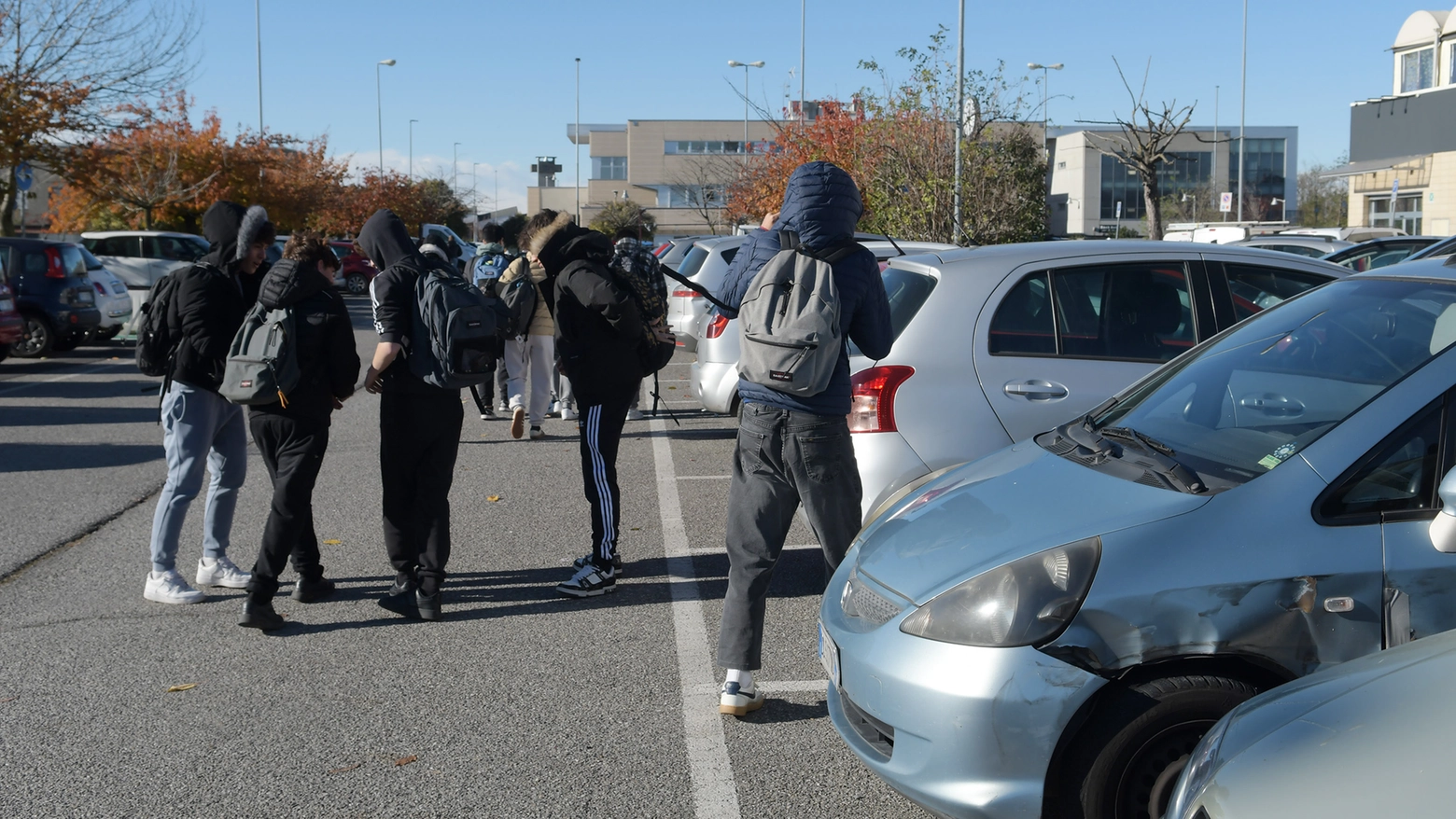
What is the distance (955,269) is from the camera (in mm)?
5676

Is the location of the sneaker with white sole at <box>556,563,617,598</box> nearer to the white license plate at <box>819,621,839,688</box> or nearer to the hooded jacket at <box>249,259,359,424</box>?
the hooded jacket at <box>249,259,359,424</box>

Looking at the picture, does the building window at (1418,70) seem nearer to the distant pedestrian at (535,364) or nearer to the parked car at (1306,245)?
the parked car at (1306,245)

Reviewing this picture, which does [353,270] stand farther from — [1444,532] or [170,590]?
[1444,532]

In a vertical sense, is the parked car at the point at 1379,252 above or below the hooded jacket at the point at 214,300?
above

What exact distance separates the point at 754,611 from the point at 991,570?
1378mm

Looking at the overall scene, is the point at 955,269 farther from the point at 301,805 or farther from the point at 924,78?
the point at 924,78

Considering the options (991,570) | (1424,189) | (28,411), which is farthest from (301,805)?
(1424,189)

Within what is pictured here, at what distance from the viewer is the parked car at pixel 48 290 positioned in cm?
1683

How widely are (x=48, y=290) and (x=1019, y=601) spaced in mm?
17428

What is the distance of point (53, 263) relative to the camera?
55.4 feet

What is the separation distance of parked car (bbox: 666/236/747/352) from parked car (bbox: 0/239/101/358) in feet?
28.2

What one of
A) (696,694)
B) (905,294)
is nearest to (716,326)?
(905,294)

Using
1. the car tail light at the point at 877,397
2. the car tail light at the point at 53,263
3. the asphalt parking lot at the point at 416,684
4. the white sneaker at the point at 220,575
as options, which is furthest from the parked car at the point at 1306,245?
the car tail light at the point at 53,263

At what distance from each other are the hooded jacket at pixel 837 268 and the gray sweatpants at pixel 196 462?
298 cm
